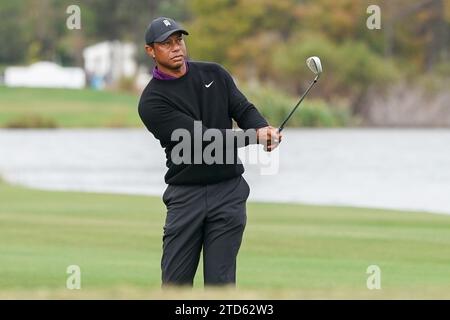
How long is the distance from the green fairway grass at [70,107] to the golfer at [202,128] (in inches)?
2574

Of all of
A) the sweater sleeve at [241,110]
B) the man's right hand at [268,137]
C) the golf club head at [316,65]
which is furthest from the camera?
the golf club head at [316,65]

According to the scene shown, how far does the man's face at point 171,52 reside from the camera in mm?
9531

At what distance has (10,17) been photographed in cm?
13388

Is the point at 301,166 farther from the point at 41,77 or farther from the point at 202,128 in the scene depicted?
the point at 41,77

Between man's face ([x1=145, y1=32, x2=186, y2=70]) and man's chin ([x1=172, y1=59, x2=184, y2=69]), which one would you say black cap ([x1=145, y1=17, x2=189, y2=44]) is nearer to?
man's face ([x1=145, y1=32, x2=186, y2=70])

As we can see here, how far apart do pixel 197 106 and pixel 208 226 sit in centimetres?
81

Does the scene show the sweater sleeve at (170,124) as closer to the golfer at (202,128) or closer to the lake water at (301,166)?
the golfer at (202,128)

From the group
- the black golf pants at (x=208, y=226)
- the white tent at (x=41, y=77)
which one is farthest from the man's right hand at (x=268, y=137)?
the white tent at (x=41, y=77)

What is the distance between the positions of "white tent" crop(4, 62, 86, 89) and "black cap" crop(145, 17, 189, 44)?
107586 millimetres

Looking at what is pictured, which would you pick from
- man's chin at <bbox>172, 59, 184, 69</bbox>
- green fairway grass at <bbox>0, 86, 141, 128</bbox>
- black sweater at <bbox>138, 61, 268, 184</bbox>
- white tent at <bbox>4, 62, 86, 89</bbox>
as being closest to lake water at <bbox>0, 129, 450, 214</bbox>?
black sweater at <bbox>138, 61, 268, 184</bbox>

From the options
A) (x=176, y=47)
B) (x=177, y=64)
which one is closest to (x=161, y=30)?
(x=176, y=47)

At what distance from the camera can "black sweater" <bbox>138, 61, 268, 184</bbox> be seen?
9.59m

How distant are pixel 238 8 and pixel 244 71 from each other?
202 inches

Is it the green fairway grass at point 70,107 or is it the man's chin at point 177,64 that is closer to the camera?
the man's chin at point 177,64
